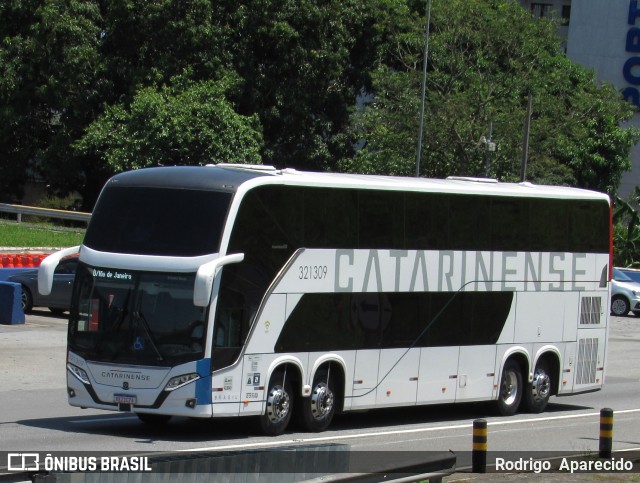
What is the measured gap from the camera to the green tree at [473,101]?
4772 centimetres

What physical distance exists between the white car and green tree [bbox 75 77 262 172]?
14.6 metres

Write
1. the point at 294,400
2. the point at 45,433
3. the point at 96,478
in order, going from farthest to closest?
the point at 294,400 → the point at 45,433 → the point at 96,478

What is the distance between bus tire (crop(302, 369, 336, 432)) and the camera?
15914 millimetres

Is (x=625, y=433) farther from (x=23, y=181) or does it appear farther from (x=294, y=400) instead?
(x=23, y=181)

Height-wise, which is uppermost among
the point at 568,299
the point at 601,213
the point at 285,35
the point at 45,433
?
the point at 285,35

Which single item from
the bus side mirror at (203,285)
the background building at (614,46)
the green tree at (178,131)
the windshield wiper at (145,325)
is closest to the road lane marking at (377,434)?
the windshield wiper at (145,325)

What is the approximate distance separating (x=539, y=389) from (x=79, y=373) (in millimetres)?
8288

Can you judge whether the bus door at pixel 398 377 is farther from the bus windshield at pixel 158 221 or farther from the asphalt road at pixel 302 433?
the bus windshield at pixel 158 221

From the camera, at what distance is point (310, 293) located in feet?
52.1

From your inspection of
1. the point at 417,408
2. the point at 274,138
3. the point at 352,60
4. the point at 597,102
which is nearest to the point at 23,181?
the point at 274,138

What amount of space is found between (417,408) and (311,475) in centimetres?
1197

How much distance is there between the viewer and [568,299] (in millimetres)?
19938

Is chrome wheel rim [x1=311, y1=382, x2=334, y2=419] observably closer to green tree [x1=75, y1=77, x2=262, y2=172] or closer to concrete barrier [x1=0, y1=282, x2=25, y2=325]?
concrete barrier [x1=0, y1=282, x2=25, y2=325]

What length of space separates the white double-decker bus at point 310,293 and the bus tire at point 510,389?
0.11 feet
